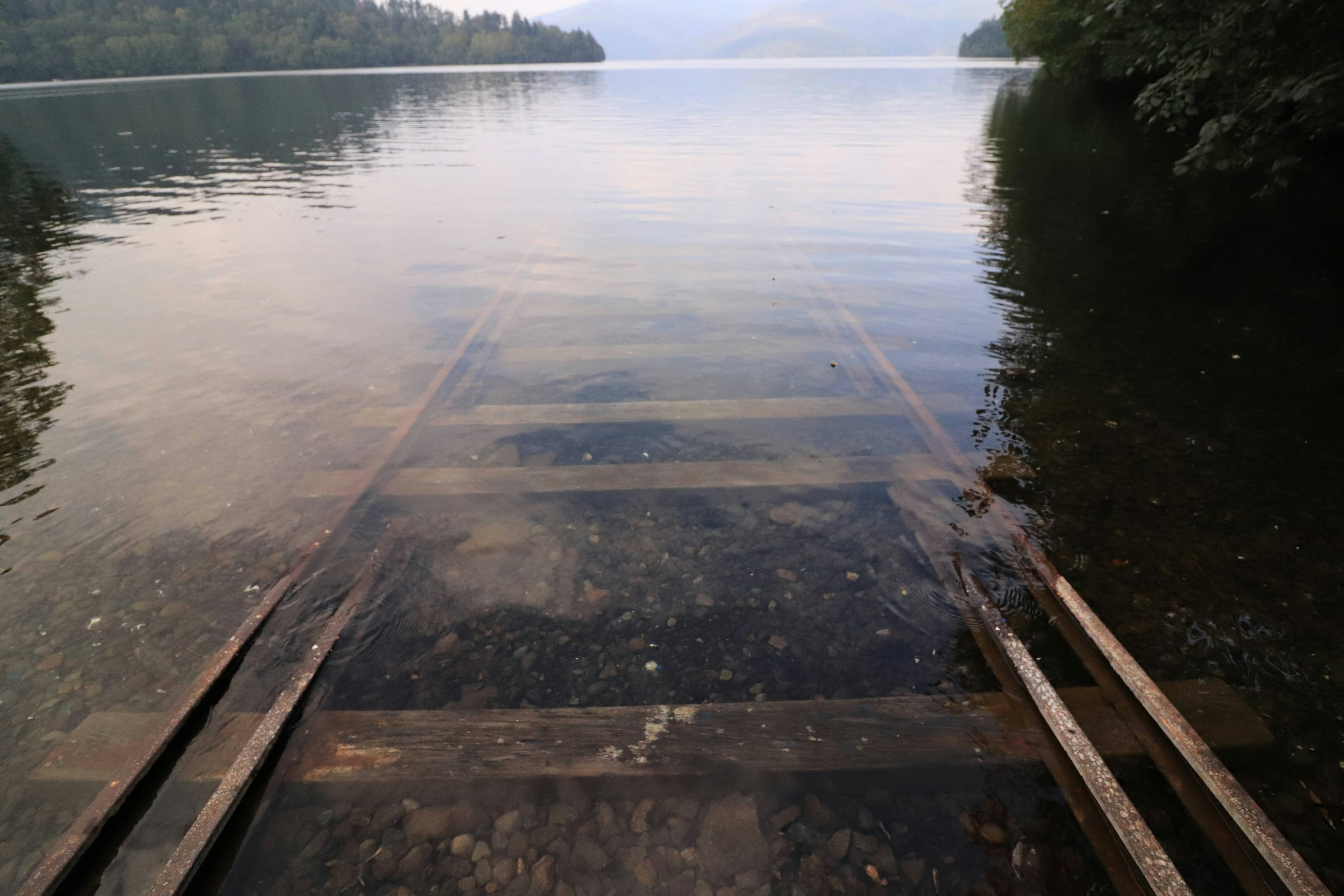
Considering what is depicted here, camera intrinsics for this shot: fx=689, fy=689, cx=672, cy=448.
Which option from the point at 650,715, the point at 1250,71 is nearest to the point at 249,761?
the point at 650,715

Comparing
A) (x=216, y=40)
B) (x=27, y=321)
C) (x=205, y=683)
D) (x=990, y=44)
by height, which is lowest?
(x=27, y=321)

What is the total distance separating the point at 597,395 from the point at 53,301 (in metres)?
10.4

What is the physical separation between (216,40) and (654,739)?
Result: 6993 inches

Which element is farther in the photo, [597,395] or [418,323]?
[418,323]

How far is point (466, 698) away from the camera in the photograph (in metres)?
4.11

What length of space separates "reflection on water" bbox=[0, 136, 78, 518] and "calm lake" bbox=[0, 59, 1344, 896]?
8 cm

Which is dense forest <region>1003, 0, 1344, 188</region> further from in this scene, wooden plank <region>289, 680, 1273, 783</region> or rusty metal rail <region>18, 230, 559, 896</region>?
rusty metal rail <region>18, 230, 559, 896</region>

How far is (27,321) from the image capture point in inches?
422

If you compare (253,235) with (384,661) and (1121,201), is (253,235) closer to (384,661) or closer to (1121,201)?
(384,661)

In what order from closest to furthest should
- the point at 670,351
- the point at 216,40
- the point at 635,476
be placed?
the point at 635,476 → the point at 670,351 → the point at 216,40

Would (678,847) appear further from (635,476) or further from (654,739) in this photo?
(635,476)

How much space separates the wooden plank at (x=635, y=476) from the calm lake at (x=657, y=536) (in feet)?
0.15

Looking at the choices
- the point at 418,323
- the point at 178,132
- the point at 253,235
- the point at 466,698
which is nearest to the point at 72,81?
the point at 178,132

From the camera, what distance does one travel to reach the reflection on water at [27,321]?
22.5 feet
